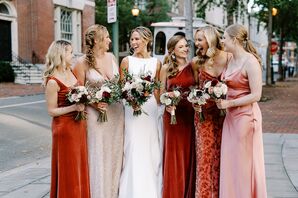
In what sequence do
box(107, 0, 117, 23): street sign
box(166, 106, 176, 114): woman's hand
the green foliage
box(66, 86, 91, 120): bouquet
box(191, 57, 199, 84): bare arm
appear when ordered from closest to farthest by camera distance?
box(66, 86, 91, 120): bouquet
box(166, 106, 176, 114): woman's hand
box(191, 57, 199, 84): bare arm
box(107, 0, 117, 23): street sign
the green foliage

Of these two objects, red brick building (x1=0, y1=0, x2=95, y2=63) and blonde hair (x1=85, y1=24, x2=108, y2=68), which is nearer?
blonde hair (x1=85, y1=24, x2=108, y2=68)

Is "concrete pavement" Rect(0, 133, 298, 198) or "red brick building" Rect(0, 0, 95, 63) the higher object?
"red brick building" Rect(0, 0, 95, 63)

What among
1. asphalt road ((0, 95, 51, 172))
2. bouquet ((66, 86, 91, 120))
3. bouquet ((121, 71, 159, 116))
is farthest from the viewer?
asphalt road ((0, 95, 51, 172))

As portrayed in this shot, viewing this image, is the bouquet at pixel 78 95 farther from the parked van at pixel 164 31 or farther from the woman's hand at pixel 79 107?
the parked van at pixel 164 31

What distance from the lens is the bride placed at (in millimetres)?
5605

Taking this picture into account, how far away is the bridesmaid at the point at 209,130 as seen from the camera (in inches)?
205

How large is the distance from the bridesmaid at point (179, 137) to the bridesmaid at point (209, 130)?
18 centimetres

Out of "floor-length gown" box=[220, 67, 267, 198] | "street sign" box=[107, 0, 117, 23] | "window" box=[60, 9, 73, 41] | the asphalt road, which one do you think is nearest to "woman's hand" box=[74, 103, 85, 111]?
"floor-length gown" box=[220, 67, 267, 198]

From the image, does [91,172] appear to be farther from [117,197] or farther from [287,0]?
[287,0]

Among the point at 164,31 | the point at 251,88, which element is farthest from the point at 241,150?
the point at 164,31

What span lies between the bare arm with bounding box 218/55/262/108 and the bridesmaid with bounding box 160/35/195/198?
26.2 inches

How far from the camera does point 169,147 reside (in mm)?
5516

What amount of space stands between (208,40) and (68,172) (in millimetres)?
2076

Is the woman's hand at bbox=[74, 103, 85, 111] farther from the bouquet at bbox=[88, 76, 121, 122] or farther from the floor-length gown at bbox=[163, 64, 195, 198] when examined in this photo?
the floor-length gown at bbox=[163, 64, 195, 198]
